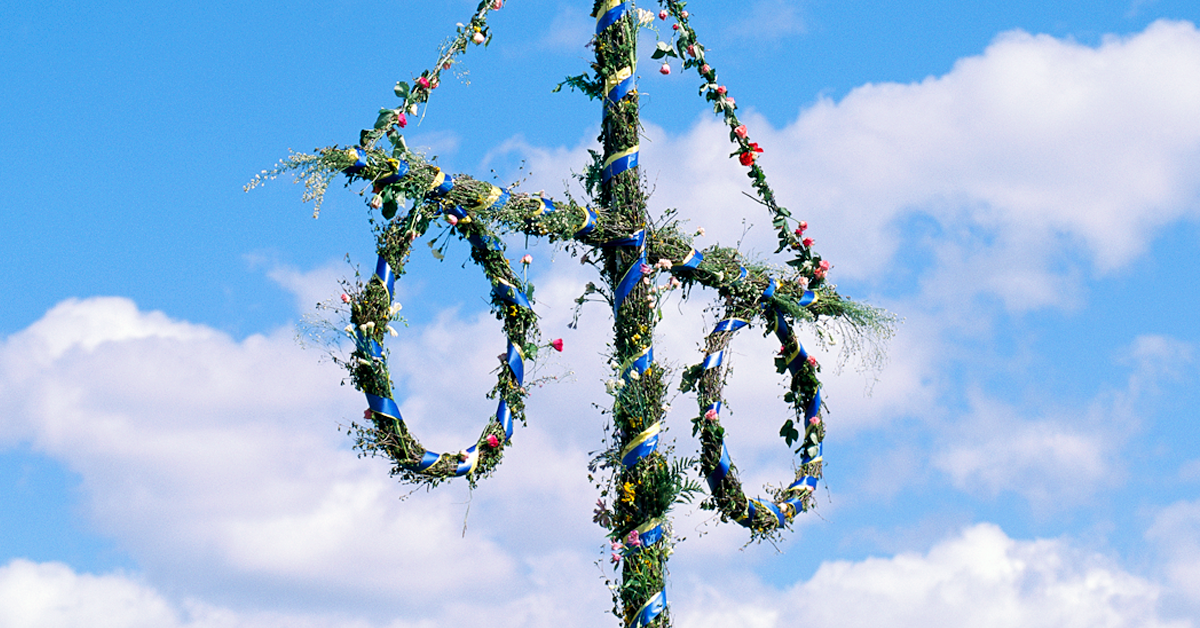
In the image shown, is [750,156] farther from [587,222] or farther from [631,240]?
[587,222]

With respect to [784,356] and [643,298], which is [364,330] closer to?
[643,298]

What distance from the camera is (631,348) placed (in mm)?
8766

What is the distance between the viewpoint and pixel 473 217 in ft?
27.1

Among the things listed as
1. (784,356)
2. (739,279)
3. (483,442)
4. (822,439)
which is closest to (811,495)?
(822,439)

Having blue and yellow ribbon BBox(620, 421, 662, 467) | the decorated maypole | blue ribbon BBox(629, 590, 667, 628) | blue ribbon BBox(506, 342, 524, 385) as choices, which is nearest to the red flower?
the decorated maypole

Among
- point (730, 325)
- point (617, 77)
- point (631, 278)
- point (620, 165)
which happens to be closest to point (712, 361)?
point (730, 325)

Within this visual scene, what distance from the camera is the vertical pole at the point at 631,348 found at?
8.58 m

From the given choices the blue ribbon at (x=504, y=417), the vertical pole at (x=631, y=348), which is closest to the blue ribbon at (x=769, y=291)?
the vertical pole at (x=631, y=348)

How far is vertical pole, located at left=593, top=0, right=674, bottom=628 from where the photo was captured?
858cm

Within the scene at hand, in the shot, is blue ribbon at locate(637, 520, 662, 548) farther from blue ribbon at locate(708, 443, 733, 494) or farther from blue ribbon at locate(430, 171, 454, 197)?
blue ribbon at locate(430, 171, 454, 197)

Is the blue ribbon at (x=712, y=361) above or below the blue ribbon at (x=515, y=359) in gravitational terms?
above

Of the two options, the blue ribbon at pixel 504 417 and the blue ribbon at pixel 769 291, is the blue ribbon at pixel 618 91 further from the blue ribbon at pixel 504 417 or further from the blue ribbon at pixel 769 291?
the blue ribbon at pixel 504 417

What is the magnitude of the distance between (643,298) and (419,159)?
1.76 meters

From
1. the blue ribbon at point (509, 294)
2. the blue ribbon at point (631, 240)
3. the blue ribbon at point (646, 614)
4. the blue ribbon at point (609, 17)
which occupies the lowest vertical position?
the blue ribbon at point (646, 614)
